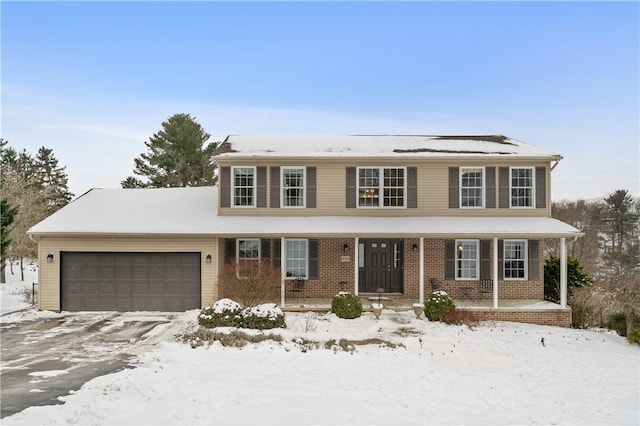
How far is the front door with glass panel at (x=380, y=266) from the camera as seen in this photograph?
16.7 meters

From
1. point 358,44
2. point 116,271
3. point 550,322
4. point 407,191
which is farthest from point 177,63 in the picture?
point 550,322

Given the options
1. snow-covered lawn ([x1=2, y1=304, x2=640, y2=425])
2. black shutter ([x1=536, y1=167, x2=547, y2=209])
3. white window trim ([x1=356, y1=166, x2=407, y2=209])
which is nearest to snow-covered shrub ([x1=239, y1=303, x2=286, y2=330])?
snow-covered lawn ([x1=2, y1=304, x2=640, y2=425])

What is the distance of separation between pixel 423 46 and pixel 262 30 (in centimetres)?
1045

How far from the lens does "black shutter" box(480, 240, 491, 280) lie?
1602cm

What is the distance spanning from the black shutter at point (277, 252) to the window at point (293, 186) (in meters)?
1.56

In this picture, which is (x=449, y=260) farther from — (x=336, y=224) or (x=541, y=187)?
(x=336, y=224)

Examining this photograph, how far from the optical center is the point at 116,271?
600 inches

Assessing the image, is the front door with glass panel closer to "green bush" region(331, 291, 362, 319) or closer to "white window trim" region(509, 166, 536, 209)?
"green bush" region(331, 291, 362, 319)

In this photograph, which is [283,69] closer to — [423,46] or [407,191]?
[423,46]

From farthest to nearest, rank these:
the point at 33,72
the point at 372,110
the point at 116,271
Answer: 1. the point at 372,110
2. the point at 33,72
3. the point at 116,271

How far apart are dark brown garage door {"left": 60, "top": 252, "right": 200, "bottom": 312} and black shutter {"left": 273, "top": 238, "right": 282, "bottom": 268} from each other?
3008 mm

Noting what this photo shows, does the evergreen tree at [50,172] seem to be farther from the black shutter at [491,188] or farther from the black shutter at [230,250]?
the black shutter at [491,188]

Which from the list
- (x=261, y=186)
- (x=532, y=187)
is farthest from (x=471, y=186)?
(x=261, y=186)

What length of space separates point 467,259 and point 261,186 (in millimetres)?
8975
